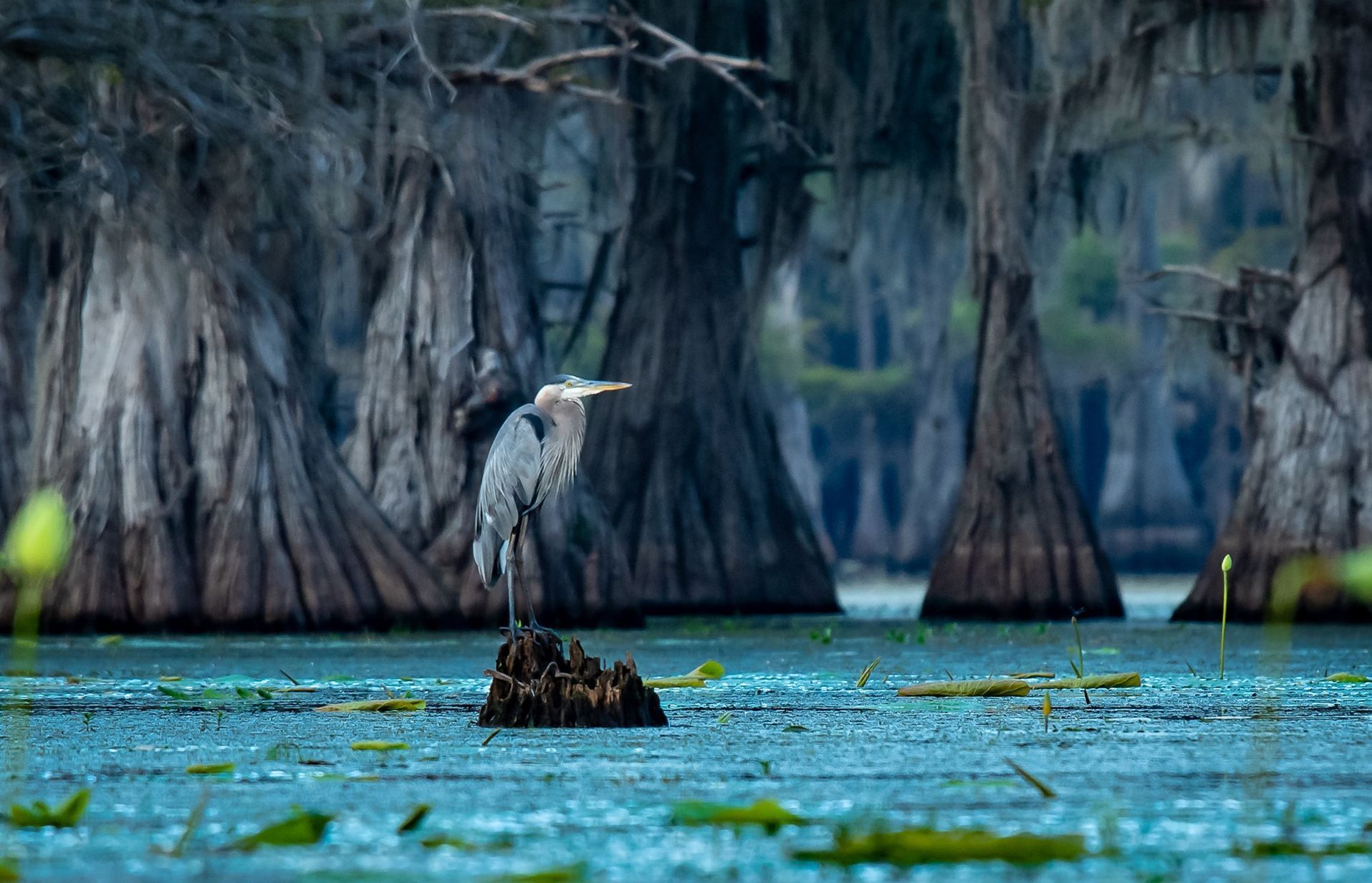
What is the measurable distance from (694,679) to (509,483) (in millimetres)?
885

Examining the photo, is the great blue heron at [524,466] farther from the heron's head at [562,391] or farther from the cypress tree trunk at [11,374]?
the cypress tree trunk at [11,374]

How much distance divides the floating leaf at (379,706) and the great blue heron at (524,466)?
1079 millimetres

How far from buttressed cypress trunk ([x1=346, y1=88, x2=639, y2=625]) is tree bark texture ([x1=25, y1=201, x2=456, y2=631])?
42.5 inches

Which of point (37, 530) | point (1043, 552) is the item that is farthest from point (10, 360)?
point (37, 530)

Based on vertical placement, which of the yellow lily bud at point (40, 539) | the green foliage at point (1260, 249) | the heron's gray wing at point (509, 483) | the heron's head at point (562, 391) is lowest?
the yellow lily bud at point (40, 539)

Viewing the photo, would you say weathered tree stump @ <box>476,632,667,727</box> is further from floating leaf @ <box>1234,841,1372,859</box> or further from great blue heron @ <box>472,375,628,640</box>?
floating leaf @ <box>1234,841,1372,859</box>

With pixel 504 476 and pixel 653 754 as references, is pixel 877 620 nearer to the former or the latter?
pixel 504 476

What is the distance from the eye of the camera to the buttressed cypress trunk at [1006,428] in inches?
665

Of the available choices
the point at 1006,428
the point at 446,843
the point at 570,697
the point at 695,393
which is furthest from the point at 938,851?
the point at 695,393

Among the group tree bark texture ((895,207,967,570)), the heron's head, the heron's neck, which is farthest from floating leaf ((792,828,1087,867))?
tree bark texture ((895,207,967,570))

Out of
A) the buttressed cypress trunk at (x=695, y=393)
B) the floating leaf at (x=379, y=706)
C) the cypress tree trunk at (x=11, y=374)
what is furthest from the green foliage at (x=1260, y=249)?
the floating leaf at (x=379, y=706)

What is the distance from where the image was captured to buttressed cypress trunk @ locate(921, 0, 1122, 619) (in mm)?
16891

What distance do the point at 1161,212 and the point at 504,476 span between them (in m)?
35.7

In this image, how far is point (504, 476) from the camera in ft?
27.9
